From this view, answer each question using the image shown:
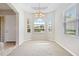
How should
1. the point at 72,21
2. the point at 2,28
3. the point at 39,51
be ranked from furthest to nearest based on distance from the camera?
the point at 2,28 → the point at 39,51 → the point at 72,21

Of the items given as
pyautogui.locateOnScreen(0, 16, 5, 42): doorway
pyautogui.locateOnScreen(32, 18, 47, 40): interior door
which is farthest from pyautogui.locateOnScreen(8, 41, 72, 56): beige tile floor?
pyautogui.locateOnScreen(32, 18, 47, 40): interior door

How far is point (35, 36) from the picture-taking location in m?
10.6

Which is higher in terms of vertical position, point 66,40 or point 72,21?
point 72,21

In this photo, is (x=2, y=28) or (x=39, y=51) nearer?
(x=39, y=51)

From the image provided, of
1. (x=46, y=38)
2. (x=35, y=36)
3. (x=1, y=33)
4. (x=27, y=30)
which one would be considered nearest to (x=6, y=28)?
(x=1, y=33)

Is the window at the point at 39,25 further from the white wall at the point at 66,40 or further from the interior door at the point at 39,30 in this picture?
the white wall at the point at 66,40

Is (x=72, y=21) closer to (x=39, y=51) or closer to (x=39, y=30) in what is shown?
(x=39, y=51)

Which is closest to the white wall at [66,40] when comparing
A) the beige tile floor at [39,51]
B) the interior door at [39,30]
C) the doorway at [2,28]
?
the beige tile floor at [39,51]

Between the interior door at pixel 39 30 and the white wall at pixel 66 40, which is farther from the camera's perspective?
the interior door at pixel 39 30

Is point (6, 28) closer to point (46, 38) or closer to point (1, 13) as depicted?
point (1, 13)

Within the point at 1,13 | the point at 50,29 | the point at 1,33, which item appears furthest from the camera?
the point at 50,29

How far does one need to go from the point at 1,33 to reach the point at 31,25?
242cm

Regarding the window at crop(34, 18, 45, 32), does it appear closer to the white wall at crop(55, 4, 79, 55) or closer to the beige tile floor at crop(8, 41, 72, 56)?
the white wall at crop(55, 4, 79, 55)

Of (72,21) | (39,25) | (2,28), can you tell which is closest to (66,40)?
(72,21)
